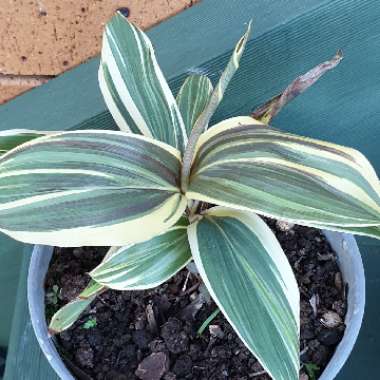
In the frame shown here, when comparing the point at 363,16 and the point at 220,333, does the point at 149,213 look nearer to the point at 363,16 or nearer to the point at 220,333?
the point at 220,333

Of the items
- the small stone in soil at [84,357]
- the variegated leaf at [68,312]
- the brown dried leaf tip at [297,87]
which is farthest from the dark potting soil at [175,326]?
the brown dried leaf tip at [297,87]

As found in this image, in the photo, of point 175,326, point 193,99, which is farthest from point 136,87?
point 175,326

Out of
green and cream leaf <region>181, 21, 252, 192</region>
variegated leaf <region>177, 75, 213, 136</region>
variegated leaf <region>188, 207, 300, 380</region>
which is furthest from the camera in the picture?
variegated leaf <region>177, 75, 213, 136</region>

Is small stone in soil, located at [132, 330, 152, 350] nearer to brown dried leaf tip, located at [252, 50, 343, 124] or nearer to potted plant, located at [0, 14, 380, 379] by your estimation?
potted plant, located at [0, 14, 380, 379]

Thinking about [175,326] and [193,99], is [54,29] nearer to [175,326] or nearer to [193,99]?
[193,99]

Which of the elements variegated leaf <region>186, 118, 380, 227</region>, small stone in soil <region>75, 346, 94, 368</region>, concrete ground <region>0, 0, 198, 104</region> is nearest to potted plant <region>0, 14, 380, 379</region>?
variegated leaf <region>186, 118, 380, 227</region>

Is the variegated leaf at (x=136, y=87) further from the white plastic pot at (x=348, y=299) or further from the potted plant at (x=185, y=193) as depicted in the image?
the white plastic pot at (x=348, y=299)
